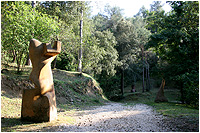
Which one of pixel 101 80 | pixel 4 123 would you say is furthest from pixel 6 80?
pixel 101 80

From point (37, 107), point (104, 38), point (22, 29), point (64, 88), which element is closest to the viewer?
point (37, 107)

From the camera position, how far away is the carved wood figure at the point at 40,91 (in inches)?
234

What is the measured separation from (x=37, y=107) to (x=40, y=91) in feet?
1.78

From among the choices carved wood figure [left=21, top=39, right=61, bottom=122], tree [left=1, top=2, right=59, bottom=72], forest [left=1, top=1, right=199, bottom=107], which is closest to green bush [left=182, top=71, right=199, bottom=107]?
forest [left=1, top=1, right=199, bottom=107]

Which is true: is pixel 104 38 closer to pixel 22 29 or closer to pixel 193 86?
pixel 193 86

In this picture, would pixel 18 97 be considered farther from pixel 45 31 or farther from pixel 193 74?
pixel 193 74

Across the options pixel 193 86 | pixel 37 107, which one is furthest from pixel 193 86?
pixel 37 107

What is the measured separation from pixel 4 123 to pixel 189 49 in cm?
1321

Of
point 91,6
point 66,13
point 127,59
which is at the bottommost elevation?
point 127,59

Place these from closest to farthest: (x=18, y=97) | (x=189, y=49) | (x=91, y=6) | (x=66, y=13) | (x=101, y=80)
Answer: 1. (x=18, y=97)
2. (x=189, y=49)
3. (x=66, y=13)
4. (x=91, y=6)
5. (x=101, y=80)

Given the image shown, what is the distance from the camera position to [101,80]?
24.7 metres

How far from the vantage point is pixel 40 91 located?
6066 mm

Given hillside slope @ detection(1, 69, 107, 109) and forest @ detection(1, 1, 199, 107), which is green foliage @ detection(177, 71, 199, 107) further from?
hillside slope @ detection(1, 69, 107, 109)

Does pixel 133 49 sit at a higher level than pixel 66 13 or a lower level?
lower
